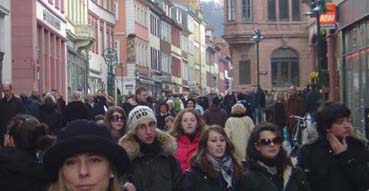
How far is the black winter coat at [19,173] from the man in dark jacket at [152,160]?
122 cm

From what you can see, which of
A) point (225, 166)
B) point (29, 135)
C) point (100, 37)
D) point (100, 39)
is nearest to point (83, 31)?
point (100, 37)

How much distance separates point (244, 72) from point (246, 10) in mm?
4475

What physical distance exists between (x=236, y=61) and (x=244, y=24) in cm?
270

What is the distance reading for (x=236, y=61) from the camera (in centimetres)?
7069

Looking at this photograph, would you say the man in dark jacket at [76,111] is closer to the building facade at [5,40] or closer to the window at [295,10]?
the building facade at [5,40]

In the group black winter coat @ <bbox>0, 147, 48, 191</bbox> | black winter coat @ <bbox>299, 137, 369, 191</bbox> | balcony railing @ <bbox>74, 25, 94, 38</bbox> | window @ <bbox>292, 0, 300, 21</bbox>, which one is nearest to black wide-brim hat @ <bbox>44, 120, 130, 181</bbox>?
black winter coat @ <bbox>0, 147, 48, 191</bbox>

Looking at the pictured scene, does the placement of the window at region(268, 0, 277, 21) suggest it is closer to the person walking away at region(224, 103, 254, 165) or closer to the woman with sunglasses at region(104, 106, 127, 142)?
the person walking away at region(224, 103, 254, 165)

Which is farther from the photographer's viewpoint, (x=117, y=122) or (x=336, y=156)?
(x=117, y=122)

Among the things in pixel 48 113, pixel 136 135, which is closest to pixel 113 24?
pixel 48 113

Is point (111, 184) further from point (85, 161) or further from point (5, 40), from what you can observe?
point (5, 40)

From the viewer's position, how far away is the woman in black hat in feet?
13.1

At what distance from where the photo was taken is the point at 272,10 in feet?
234

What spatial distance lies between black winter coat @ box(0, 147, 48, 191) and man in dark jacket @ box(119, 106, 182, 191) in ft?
4.02

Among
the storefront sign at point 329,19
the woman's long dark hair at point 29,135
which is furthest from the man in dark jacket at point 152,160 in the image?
the storefront sign at point 329,19
